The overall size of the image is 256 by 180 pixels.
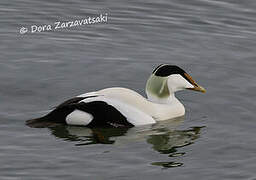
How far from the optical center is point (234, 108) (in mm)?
12250

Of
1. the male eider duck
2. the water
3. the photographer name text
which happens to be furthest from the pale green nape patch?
the photographer name text

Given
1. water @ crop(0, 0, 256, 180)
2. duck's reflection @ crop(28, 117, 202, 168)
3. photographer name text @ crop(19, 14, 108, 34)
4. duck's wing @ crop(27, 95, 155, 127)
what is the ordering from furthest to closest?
photographer name text @ crop(19, 14, 108, 34) → duck's wing @ crop(27, 95, 155, 127) → duck's reflection @ crop(28, 117, 202, 168) → water @ crop(0, 0, 256, 180)

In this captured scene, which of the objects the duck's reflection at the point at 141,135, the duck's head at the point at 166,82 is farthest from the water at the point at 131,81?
the duck's head at the point at 166,82

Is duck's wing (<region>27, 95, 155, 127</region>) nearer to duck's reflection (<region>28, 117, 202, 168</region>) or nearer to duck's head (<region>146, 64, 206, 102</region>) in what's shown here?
duck's reflection (<region>28, 117, 202, 168</region>)

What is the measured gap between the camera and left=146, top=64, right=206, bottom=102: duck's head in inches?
473

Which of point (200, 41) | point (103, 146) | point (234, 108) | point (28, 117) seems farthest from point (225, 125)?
point (200, 41)

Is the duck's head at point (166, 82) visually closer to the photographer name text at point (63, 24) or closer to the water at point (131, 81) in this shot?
the water at point (131, 81)

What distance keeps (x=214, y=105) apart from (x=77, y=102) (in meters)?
2.21

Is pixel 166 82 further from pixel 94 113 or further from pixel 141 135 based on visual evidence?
pixel 94 113

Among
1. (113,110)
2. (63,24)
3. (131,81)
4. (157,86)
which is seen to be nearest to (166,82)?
(157,86)

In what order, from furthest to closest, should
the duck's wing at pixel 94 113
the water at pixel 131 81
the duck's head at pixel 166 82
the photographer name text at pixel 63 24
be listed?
the photographer name text at pixel 63 24, the duck's head at pixel 166 82, the duck's wing at pixel 94 113, the water at pixel 131 81

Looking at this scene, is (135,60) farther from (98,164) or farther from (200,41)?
(98,164)

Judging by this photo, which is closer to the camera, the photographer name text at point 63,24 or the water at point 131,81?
the water at point 131,81

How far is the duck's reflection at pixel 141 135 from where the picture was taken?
11008 mm
